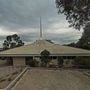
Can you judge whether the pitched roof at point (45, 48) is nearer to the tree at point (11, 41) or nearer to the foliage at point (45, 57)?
the foliage at point (45, 57)

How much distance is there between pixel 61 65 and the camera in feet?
114

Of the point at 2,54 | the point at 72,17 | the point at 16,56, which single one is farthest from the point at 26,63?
the point at 72,17

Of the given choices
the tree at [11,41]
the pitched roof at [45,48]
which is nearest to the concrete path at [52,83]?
the pitched roof at [45,48]

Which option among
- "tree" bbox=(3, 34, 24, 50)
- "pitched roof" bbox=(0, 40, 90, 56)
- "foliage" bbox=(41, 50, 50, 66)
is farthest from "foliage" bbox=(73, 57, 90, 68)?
"tree" bbox=(3, 34, 24, 50)

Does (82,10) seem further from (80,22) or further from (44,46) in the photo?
(44,46)

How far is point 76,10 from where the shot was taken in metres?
21.9

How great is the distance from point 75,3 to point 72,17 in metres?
2.91

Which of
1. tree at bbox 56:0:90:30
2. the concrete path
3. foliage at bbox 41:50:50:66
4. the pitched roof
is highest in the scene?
tree at bbox 56:0:90:30

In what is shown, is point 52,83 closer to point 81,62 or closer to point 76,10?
point 76,10

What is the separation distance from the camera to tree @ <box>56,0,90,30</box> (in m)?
20.6

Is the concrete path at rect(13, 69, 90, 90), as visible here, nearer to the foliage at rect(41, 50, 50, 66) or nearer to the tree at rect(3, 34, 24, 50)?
the foliage at rect(41, 50, 50, 66)

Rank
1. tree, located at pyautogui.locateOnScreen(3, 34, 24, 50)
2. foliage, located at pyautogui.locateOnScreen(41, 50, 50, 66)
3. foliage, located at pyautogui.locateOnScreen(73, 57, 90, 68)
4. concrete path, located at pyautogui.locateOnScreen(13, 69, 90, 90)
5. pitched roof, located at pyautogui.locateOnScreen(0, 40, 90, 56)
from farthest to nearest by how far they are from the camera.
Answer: tree, located at pyautogui.locateOnScreen(3, 34, 24, 50) < pitched roof, located at pyautogui.locateOnScreen(0, 40, 90, 56) < foliage, located at pyautogui.locateOnScreen(41, 50, 50, 66) < foliage, located at pyautogui.locateOnScreen(73, 57, 90, 68) < concrete path, located at pyautogui.locateOnScreen(13, 69, 90, 90)

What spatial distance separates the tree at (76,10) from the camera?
20625mm

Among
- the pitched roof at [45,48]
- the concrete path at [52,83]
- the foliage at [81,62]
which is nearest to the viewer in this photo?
the concrete path at [52,83]
